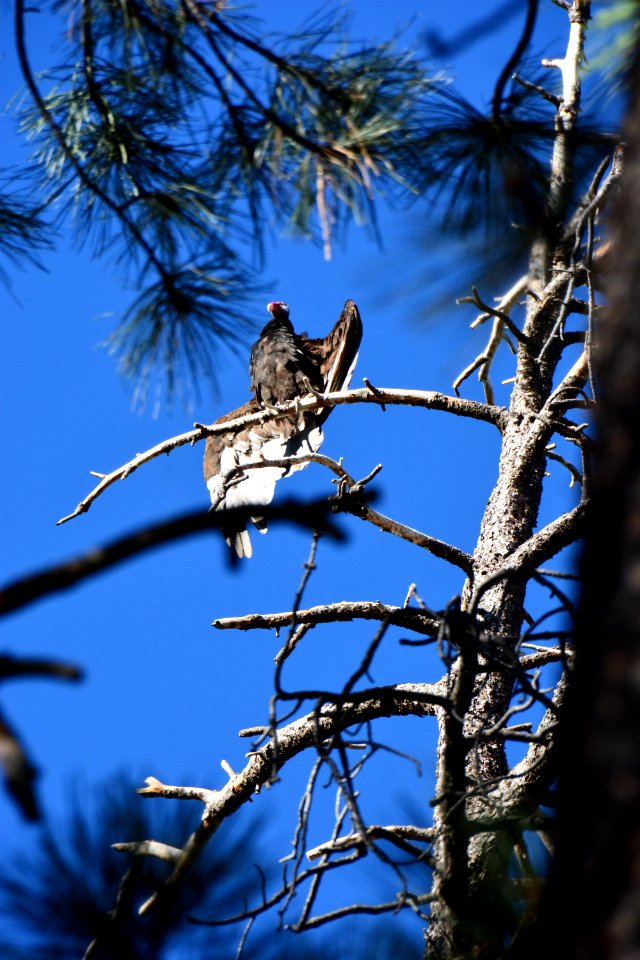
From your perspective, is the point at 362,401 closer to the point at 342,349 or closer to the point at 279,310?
the point at 342,349

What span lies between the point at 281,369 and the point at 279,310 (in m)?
1.12

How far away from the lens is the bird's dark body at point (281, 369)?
541 centimetres

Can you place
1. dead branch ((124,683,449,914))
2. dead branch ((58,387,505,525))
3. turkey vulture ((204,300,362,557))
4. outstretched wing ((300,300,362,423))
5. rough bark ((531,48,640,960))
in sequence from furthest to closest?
outstretched wing ((300,300,362,423)) → turkey vulture ((204,300,362,557)) → dead branch ((58,387,505,525)) → dead branch ((124,683,449,914)) → rough bark ((531,48,640,960))

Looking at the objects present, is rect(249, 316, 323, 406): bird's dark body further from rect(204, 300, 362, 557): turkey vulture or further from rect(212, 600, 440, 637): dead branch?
rect(212, 600, 440, 637): dead branch

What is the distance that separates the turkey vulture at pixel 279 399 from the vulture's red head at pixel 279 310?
0.04 m

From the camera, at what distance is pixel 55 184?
2273mm

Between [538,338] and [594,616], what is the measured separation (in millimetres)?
Result: 2819

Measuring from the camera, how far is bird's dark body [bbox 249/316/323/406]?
17.7 feet

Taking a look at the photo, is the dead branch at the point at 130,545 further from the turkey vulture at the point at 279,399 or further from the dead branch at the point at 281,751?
the turkey vulture at the point at 279,399

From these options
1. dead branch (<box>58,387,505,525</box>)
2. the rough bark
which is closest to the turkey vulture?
dead branch (<box>58,387,505,525</box>)

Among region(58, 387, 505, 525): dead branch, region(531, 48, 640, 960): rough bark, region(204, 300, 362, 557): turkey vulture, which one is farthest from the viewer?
region(204, 300, 362, 557): turkey vulture

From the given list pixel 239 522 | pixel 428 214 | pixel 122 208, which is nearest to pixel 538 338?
pixel 428 214

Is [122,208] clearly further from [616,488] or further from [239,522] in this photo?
[616,488]

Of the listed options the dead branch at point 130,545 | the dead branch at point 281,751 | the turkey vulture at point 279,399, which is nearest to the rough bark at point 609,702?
the dead branch at point 130,545
